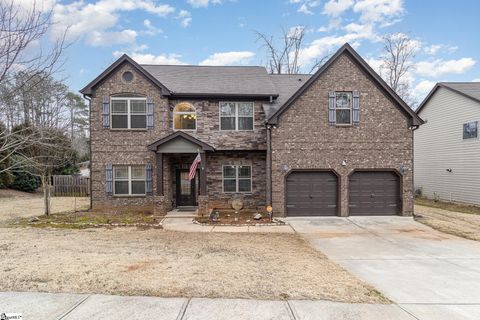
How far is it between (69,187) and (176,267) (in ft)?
66.9

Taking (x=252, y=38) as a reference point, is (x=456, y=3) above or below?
below

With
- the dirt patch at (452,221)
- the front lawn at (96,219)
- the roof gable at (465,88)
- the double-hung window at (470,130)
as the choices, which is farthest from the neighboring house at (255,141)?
the roof gable at (465,88)

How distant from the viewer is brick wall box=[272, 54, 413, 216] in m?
13.6

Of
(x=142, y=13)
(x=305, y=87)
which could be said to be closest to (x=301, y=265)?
(x=305, y=87)

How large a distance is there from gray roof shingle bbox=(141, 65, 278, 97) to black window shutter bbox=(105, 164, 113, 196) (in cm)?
494

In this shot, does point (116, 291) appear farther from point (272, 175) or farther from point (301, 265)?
point (272, 175)

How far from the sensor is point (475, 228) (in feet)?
38.3

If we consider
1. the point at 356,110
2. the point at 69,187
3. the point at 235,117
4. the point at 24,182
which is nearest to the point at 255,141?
the point at 235,117

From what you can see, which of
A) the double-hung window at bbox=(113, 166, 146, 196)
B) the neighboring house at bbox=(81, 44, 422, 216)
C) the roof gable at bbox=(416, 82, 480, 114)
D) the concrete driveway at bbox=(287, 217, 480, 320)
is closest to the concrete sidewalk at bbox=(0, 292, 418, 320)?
the concrete driveway at bbox=(287, 217, 480, 320)

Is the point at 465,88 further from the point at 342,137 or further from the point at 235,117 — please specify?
the point at 235,117

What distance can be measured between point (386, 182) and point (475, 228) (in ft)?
12.1

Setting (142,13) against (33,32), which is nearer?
(33,32)

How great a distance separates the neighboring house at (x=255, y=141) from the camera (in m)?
13.6

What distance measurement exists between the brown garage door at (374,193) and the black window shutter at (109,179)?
11.6m
